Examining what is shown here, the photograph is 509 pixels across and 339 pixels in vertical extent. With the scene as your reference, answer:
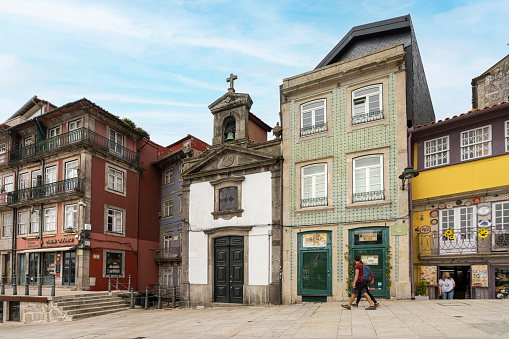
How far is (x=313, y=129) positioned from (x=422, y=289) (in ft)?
23.8

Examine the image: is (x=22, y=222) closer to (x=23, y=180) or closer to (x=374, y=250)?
(x=23, y=180)

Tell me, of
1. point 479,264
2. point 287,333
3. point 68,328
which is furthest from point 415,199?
point 68,328

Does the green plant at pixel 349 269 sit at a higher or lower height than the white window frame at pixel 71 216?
lower

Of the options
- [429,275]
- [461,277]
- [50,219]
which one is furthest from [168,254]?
[461,277]

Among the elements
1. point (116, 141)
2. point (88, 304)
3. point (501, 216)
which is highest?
point (116, 141)

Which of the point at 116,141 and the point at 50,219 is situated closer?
the point at 50,219

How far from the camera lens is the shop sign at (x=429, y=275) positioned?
14766 mm

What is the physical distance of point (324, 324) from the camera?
34.5 feet

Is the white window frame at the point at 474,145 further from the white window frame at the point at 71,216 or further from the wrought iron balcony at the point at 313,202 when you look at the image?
the white window frame at the point at 71,216

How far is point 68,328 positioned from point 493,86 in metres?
21.7

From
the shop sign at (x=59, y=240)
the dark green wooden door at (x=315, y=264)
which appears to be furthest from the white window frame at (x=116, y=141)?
the dark green wooden door at (x=315, y=264)

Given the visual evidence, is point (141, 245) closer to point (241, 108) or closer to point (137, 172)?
point (137, 172)

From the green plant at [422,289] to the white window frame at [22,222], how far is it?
75.5 feet

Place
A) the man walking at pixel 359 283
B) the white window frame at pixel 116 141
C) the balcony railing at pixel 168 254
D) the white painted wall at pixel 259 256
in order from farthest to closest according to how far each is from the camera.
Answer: the balcony railing at pixel 168 254 → the white window frame at pixel 116 141 → the white painted wall at pixel 259 256 → the man walking at pixel 359 283
